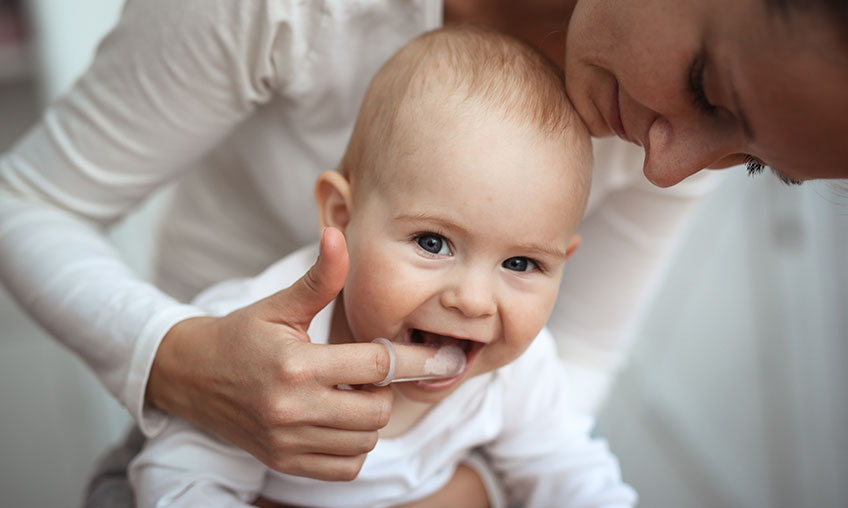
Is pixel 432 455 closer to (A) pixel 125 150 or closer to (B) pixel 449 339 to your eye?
(B) pixel 449 339

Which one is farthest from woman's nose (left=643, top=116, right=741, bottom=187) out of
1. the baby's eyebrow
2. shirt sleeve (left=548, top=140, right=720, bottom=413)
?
shirt sleeve (left=548, top=140, right=720, bottom=413)

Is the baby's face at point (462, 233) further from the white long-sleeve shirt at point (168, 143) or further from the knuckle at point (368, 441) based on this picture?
the white long-sleeve shirt at point (168, 143)

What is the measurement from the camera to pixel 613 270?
4.08ft

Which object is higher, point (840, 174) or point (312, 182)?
point (840, 174)

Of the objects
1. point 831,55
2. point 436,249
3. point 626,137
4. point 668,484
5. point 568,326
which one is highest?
point 831,55

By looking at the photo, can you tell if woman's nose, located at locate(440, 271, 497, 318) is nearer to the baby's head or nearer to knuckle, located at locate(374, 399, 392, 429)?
the baby's head

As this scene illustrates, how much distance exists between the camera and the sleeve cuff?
81 centimetres

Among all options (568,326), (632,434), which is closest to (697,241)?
(632,434)

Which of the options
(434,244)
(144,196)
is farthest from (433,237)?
(144,196)

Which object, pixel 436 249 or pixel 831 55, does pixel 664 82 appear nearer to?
pixel 831 55

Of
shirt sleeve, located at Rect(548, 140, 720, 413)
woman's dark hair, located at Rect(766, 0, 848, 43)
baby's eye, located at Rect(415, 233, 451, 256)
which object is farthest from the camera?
shirt sleeve, located at Rect(548, 140, 720, 413)

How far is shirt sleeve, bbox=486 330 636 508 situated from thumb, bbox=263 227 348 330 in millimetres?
337

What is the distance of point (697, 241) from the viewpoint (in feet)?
8.09

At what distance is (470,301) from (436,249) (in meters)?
0.07
